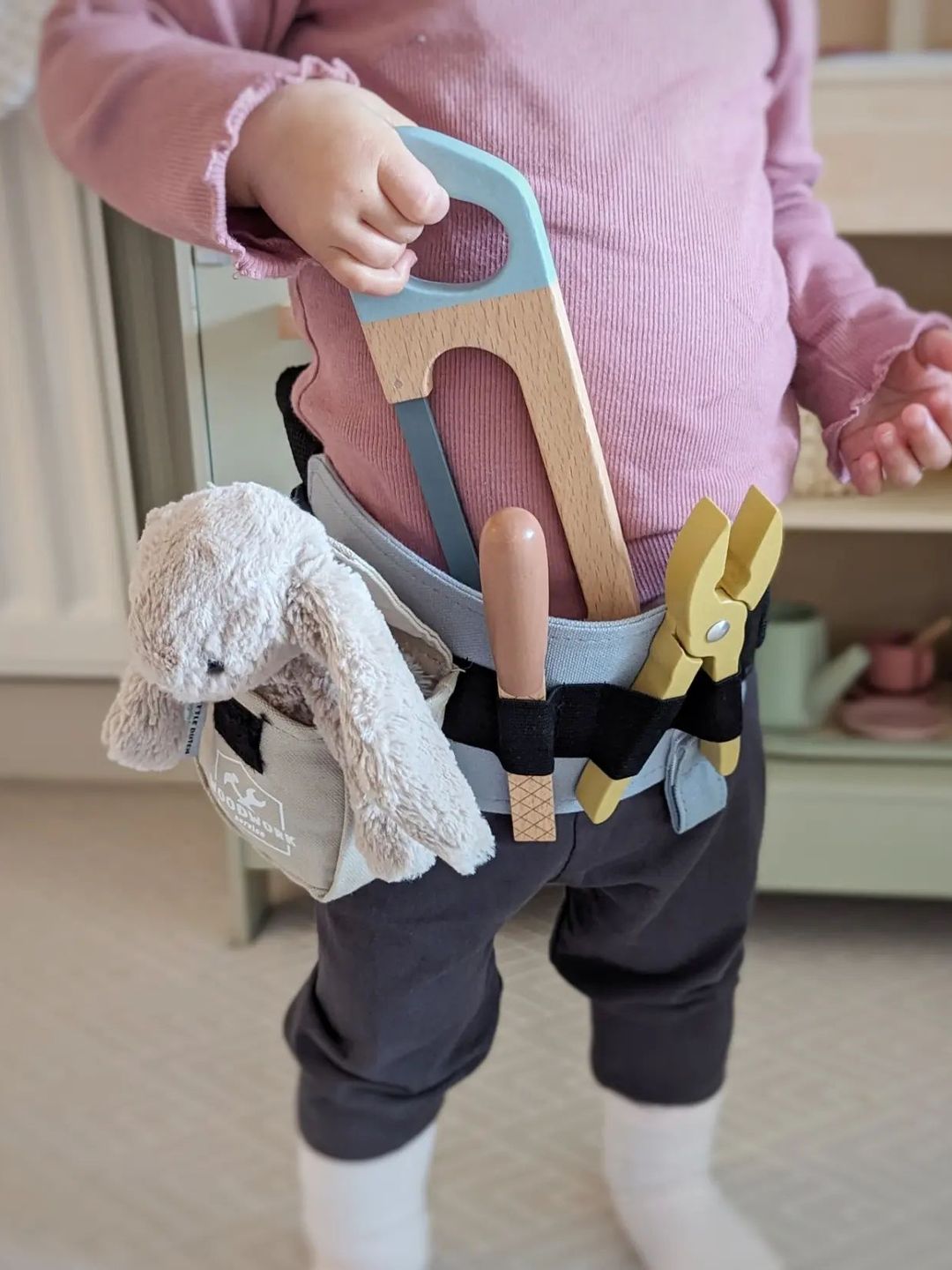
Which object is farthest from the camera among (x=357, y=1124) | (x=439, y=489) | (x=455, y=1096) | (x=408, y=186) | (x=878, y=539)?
(x=878, y=539)

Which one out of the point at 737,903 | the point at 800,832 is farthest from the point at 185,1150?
the point at 800,832

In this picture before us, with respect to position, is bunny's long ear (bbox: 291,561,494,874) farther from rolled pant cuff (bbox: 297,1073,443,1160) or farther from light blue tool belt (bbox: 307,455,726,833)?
rolled pant cuff (bbox: 297,1073,443,1160)

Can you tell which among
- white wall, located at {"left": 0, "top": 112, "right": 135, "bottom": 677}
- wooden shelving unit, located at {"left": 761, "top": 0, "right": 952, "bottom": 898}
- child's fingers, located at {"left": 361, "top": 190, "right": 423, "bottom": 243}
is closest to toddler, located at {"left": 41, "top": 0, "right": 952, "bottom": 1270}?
child's fingers, located at {"left": 361, "top": 190, "right": 423, "bottom": 243}

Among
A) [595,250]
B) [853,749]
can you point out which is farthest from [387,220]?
[853,749]

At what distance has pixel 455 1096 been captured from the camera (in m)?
0.95

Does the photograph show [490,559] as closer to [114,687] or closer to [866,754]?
[866,754]

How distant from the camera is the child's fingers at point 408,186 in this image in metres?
0.43

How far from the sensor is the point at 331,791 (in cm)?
54

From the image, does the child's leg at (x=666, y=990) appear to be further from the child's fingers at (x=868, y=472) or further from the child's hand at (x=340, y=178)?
the child's hand at (x=340, y=178)

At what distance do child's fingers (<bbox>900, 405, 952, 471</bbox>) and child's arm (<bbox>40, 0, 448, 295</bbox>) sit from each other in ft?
0.83

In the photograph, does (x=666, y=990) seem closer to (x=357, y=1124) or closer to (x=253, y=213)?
(x=357, y=1124)

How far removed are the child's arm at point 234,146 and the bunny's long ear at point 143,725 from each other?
192 millimetres

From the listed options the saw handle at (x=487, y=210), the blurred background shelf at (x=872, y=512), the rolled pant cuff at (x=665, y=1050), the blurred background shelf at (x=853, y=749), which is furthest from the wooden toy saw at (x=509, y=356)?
the blurred background shelf at (x=853, y=749)

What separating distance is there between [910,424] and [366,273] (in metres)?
0.28
